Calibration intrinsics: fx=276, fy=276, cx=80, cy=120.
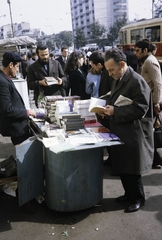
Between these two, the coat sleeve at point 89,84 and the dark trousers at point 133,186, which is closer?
the dark trousers at point 133,186

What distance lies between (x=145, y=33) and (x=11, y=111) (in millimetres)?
15013

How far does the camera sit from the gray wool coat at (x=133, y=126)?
106 inches

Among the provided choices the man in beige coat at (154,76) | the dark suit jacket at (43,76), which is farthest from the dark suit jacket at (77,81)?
the man in beige coat at (154,76)

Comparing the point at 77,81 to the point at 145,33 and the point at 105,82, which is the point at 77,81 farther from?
the point at 145,33

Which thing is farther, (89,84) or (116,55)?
(89,84)

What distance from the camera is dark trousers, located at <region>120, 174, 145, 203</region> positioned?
118 inches

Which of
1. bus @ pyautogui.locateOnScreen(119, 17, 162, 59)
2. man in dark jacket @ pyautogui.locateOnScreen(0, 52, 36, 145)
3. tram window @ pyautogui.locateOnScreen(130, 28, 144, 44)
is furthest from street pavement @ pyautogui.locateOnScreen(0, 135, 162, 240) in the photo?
tram window @ pyautogui.locateOnScreen(130, 28, 144, 44)

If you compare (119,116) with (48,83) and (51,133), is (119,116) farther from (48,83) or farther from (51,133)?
(48,83)

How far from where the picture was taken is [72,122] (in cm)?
296

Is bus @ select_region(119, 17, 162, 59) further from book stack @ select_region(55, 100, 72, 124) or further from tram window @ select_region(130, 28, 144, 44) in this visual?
book stack @ select_region(55, 100, 72, 124)

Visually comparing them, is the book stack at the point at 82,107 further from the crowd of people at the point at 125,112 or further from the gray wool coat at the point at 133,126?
the gray wool coat at the point at 133,126

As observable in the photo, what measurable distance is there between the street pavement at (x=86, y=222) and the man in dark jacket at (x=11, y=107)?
889 mm

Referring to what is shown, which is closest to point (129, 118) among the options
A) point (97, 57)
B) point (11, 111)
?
point (11, 111)

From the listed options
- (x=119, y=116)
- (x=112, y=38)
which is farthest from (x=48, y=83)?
(x=112, y=38)
